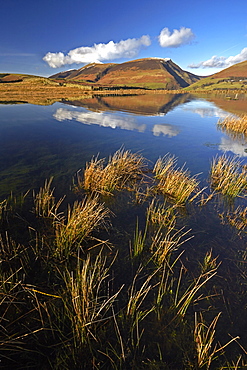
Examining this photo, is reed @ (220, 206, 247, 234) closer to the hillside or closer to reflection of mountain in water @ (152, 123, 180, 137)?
reflection of mountain in water @ (152, 123, 180, 137)

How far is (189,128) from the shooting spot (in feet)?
89.4

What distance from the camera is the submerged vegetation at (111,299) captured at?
360 centimetres

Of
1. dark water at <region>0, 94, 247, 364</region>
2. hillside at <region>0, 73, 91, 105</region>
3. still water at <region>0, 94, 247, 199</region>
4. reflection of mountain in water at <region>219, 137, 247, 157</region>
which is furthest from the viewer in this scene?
hillside at <region>0, 73, 91, 105</region>

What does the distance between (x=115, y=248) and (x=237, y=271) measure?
392 centimetres

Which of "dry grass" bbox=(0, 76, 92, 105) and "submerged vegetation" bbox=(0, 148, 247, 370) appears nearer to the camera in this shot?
"submerged vegetation" bbox=(0, 148, 247, 370)

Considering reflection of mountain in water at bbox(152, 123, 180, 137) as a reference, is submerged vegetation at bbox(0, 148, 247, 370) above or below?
below

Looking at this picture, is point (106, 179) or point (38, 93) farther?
point (38, 93)

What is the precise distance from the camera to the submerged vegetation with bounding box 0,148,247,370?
142 inches

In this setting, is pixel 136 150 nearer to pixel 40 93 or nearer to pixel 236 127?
pixel 236 127

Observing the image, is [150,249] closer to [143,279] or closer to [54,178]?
[143,279]

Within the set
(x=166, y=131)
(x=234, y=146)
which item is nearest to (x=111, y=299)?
(x=234, y=146)

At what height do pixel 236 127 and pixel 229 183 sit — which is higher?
pixel 236 127

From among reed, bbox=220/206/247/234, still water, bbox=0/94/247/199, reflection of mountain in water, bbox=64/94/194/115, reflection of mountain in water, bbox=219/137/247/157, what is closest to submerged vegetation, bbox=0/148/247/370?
reed, bbox=220/206/247/234

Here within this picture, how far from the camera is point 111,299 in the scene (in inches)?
181
